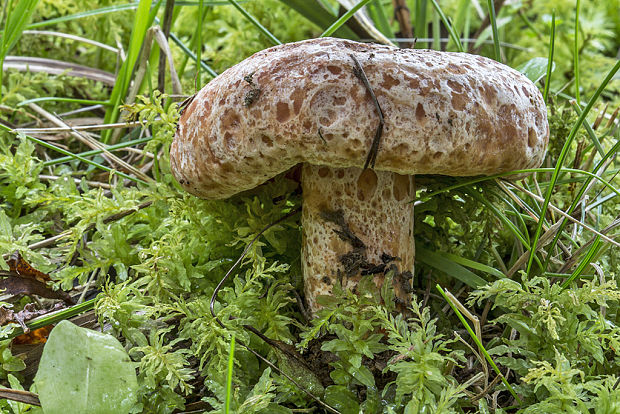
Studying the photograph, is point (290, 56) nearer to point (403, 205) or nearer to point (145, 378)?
point (403, 205)

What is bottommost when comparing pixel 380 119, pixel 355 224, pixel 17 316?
pixel 17 316

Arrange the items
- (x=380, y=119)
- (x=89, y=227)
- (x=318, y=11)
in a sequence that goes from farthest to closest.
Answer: (x=318, y=11) < (x=89, y=227) < (x=380, y=119)

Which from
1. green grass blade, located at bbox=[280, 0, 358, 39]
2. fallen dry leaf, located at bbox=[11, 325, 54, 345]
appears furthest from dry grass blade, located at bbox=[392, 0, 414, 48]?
fallen dry leaf, located at bbox=[11, 325, 54, 345]

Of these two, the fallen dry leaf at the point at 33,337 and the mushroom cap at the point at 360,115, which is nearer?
the mushroom cap at the point at 360,115

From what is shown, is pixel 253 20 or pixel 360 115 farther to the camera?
pixel 253 20

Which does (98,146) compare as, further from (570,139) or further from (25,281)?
(570,139)

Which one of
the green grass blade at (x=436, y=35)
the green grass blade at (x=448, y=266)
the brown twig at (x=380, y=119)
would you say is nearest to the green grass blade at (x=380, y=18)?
the green grass blade at (x=436, y=35)

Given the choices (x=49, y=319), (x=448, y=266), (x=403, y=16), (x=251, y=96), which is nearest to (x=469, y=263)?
(x=448, y=266)

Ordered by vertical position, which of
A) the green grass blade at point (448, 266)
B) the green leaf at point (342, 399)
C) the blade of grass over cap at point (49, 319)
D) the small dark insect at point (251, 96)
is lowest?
the green leaf at point (342, 399)

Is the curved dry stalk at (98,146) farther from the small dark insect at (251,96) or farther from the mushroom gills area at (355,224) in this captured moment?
the small dark insect at (251,96)
